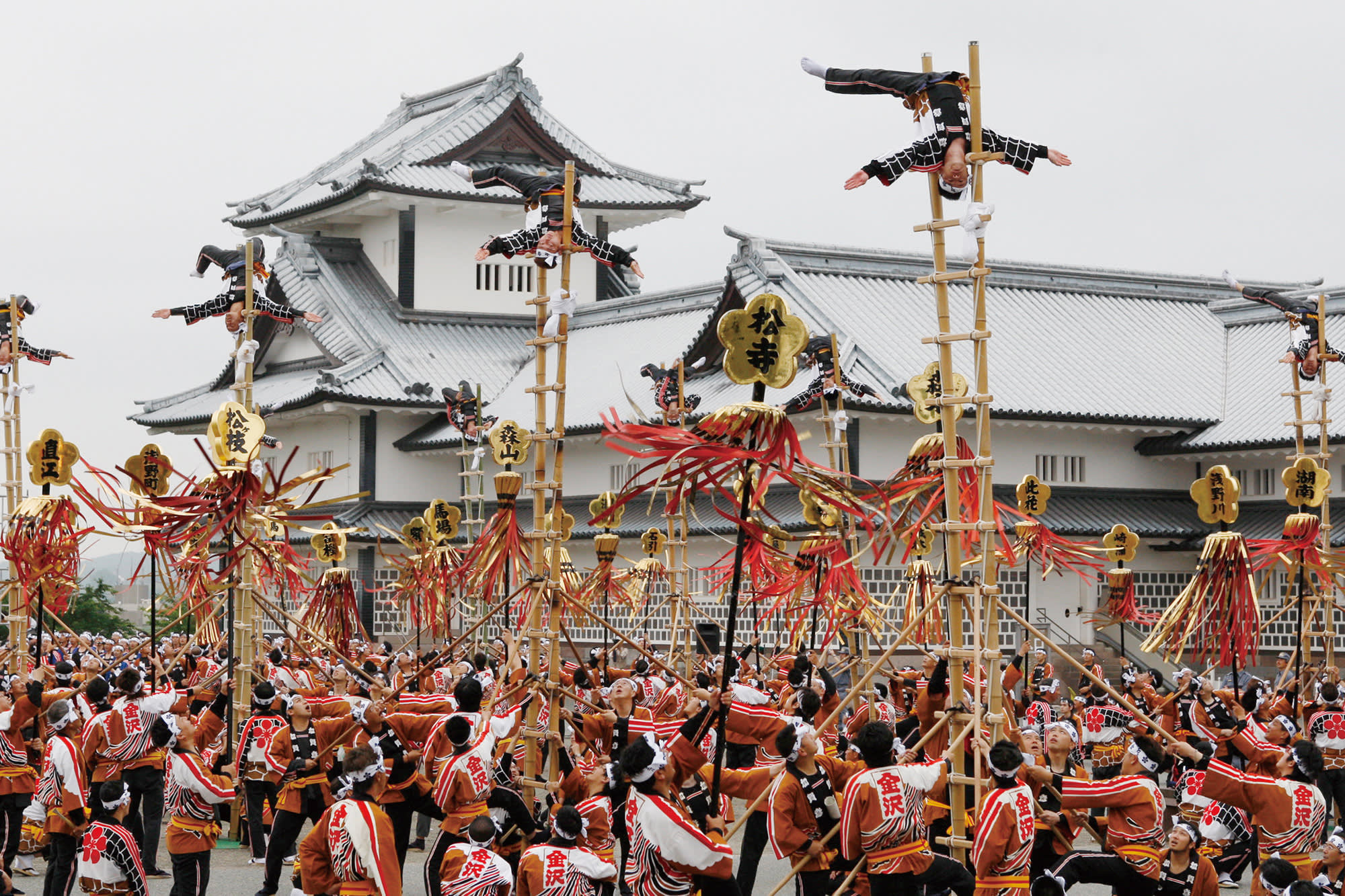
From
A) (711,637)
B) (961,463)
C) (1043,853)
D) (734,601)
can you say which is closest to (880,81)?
(961,463)

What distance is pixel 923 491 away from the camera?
520 inches

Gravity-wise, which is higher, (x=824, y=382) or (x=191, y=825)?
(x=824, y=382)

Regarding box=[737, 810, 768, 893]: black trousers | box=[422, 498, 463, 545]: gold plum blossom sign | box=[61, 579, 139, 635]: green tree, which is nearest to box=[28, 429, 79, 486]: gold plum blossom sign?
box=[422, 498, 463, 545]: gold plum blossom sign

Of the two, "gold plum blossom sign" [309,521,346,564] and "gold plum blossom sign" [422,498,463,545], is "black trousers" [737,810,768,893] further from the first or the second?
"gold plum blossom sign" [309,521,346,564]

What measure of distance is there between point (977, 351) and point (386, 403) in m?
27.2

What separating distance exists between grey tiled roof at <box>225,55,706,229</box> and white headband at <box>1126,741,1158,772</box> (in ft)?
99.8

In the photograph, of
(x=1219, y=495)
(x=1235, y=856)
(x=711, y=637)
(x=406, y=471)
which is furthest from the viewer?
(x=406, y=471)

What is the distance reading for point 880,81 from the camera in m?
10.8

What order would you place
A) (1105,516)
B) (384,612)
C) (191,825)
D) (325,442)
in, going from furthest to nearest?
(325,442) → (384,612) → (1105,516) → (191,825)

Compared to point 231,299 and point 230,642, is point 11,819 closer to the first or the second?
point 230,642

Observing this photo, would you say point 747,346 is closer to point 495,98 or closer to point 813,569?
point 813,569

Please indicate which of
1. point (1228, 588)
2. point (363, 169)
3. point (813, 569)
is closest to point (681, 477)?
point (813, 569)

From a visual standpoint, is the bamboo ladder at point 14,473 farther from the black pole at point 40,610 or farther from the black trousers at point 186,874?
the black trousers at point 186,874

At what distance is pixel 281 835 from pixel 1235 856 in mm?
6960
